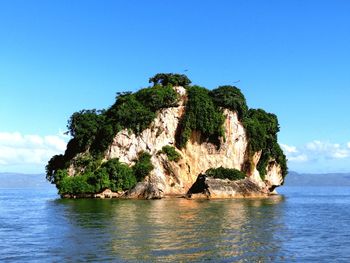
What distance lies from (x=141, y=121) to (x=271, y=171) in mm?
34923

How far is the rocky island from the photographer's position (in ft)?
276

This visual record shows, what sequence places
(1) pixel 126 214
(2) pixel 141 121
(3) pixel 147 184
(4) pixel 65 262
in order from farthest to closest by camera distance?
(2) pixel 141 121 < (3) pixel 147 184 < (1) pixel 126 214 < (4) pixel 65 262

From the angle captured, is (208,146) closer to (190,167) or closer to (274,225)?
(190,167)

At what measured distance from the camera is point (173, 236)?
34.1 meters

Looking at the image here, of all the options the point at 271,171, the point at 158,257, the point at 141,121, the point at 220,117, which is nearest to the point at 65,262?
the point at 158,257

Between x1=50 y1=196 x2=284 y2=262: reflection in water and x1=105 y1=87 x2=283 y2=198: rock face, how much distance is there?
123ft

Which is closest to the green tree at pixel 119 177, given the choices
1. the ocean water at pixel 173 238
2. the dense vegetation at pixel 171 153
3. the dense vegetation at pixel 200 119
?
the dense vegetation at pixel 171 153

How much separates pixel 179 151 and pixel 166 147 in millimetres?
3477

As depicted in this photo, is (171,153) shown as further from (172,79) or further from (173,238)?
(173,238)

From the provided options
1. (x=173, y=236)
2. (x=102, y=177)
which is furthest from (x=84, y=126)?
(x=173, y=236)

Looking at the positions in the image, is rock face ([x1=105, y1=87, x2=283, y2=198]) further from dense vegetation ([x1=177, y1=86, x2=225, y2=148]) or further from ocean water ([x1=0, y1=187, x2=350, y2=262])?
ocean water ([x1=0, y1=187, x2=350, y2=262])

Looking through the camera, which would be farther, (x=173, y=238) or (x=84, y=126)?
(x=84, y=126)

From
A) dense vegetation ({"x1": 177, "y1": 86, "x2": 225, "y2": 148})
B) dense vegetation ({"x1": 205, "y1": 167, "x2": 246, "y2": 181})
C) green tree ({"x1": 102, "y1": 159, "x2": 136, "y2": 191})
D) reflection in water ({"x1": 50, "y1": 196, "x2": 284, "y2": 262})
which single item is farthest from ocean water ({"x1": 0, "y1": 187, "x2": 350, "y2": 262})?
dense vegetation ({"x1": 177, "y1": 86, "x2": 225, "y2": 148})

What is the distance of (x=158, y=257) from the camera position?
26.1 metres
